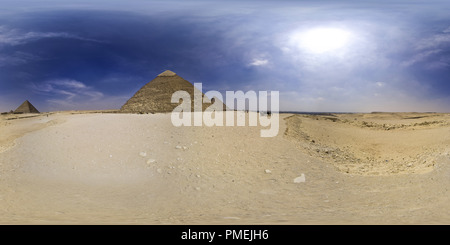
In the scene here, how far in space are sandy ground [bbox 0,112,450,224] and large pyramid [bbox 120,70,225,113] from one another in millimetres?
18863

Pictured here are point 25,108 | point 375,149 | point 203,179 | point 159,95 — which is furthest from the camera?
point 25,108

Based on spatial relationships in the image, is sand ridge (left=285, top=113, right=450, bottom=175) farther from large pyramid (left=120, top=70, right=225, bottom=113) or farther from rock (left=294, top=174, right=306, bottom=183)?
large pyramid (left=120, top=70, right=225, bottom=113)

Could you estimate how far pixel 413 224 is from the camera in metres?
5.77

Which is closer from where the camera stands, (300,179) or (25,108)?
(300,179)

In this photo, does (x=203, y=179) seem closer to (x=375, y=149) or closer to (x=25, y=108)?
(x=375, y=149)

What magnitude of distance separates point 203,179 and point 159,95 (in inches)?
1119

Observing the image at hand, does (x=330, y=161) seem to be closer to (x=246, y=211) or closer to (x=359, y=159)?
(x=359, y=159)

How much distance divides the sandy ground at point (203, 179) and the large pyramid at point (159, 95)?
18.9m

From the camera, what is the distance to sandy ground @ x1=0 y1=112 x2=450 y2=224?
7.28m

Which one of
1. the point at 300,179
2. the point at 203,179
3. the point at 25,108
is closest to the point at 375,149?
the point at 300,179

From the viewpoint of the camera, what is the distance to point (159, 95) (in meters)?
37.6

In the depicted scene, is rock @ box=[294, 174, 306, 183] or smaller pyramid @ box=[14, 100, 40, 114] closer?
rock @ box=[294, 174, 306, 183]

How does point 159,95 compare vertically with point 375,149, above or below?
above

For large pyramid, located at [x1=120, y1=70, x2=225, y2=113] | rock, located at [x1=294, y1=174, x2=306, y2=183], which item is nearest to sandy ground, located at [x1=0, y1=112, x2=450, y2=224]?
rock, located at [x1=294, y1=174, x2=306, y2=183]
